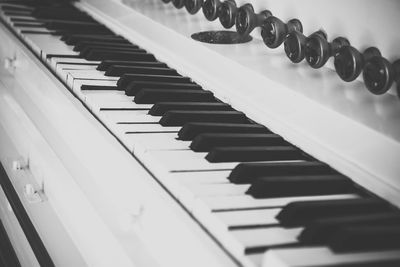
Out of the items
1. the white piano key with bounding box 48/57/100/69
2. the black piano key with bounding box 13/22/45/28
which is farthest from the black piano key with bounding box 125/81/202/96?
the black piano key with bounding box 13/22/45/28

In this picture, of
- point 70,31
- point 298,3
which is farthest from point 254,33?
point 70,31

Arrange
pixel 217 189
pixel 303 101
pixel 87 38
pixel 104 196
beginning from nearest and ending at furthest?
pixel 217 189, pixel 303 101, pixel 104 196, pixel 87 38

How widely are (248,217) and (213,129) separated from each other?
40cm

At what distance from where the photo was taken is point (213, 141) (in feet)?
3.69

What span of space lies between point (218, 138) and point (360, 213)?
0.40 metres

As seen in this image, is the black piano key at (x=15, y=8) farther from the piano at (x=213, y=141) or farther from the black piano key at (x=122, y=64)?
the black piano key at (x=122, y=64)

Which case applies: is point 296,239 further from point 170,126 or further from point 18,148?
point 18,148

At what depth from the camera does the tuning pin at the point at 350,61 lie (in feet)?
3.56

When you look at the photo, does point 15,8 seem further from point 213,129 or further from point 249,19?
point 213,129

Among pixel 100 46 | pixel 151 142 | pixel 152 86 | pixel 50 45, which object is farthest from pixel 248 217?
pixel 50 45

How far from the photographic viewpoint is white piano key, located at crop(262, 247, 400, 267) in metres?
0.67

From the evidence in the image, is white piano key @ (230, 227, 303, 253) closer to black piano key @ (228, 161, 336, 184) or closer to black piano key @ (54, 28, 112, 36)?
black piano key @ (228, 161, 336, 184)

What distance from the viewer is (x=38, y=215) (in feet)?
6.24

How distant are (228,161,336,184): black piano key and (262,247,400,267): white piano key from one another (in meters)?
0.27
